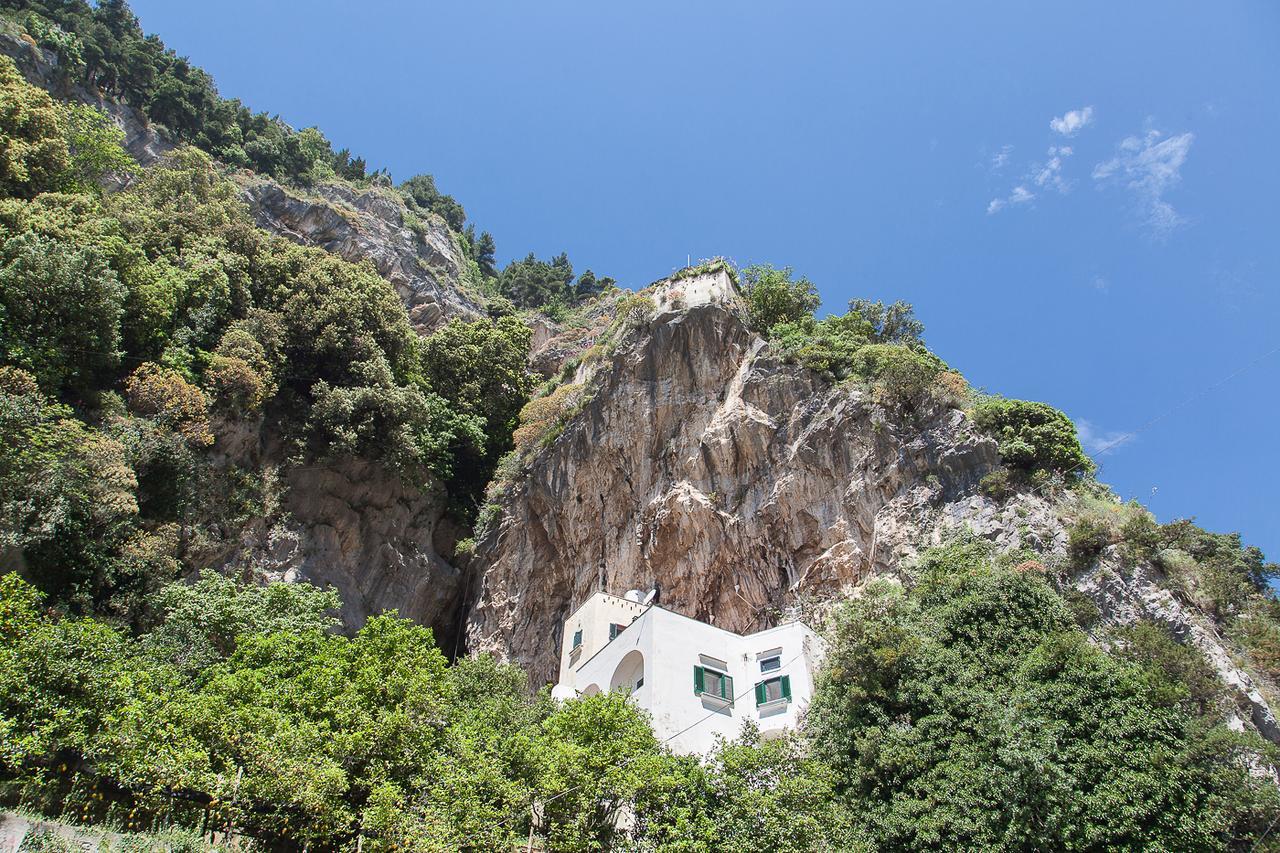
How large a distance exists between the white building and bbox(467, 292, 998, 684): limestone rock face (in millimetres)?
3324

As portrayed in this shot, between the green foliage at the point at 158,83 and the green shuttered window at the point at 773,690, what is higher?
the green foliage at the point at 158,83

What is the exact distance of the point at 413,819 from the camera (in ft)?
48.4

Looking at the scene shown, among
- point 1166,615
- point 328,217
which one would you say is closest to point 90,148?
point 328,217

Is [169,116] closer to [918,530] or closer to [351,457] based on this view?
[351,457]

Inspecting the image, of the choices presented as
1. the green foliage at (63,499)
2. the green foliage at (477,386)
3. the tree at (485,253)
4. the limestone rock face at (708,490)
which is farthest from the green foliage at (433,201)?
the green foliage at (63,499)

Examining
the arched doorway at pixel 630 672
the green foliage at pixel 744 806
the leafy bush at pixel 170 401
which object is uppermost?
the leafy bush at pixel 170 401

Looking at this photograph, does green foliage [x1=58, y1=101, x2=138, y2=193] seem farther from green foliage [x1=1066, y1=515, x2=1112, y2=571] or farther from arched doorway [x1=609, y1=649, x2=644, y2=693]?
green foliage [x1=1066, y1=515, x2=1112, y2=571]

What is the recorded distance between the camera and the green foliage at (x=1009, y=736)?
47.7 ft

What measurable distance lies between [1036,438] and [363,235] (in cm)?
3670

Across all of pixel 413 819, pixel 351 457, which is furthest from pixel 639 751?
pixel 351 457

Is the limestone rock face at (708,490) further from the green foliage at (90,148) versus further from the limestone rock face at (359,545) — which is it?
the green foliage at (90,148)

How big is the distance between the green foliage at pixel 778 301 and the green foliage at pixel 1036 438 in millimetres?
10771

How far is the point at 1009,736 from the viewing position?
53.8ft

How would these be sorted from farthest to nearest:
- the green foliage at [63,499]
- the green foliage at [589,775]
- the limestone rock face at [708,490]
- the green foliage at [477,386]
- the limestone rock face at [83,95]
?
Answer: the limestone rock face at [83,95], the green foliage at [477,386], the limestone rock face at [708,490], the green foliage at [63,499], the green foliage at [589,775]
